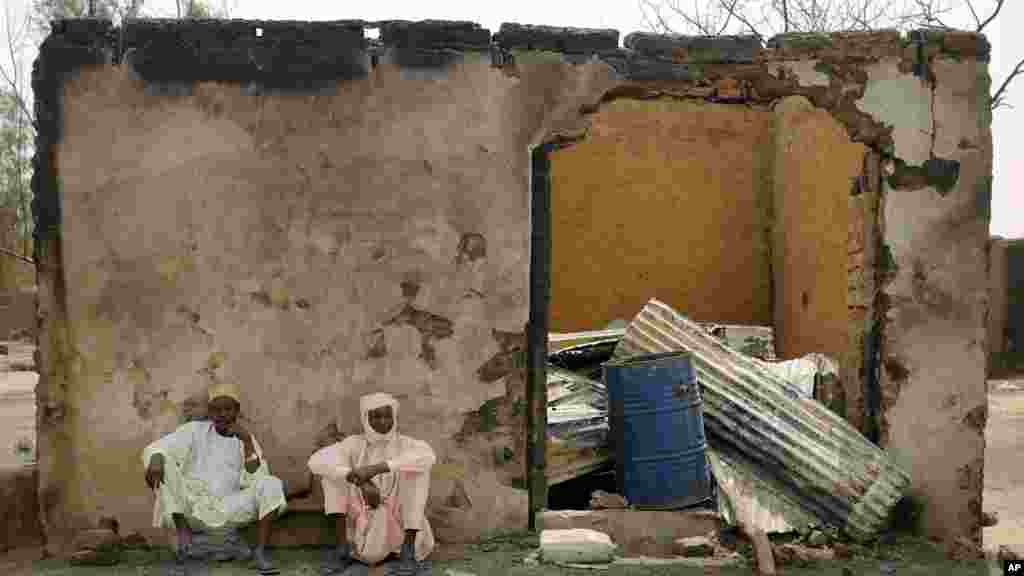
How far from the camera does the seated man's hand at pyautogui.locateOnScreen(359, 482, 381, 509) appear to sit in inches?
200

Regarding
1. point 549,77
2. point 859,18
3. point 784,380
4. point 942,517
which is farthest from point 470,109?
point 859,18

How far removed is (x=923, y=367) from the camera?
602 cm

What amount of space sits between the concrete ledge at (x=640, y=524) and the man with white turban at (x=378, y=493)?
782mm

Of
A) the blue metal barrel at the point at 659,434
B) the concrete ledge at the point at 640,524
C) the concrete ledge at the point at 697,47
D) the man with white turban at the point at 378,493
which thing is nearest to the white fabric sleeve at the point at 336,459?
the man with white turban at the point at 378,493

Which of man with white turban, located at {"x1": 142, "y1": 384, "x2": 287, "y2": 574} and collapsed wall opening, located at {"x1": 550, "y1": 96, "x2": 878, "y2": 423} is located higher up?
collapsed wall opening, located at {"x1": 550, "y1": 96, "x2": 878, "y2": 423}

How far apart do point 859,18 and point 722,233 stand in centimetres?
1079

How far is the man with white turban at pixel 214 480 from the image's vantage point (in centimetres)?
517

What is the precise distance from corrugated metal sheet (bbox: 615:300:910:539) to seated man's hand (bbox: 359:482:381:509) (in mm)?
2231

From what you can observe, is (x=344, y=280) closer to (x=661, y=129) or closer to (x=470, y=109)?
(x=470, y=109)

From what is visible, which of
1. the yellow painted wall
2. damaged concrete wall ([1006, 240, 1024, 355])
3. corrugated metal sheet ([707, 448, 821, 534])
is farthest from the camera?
damaged concrete wall ([1006, 240, 1024, 355])

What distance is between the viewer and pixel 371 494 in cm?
508

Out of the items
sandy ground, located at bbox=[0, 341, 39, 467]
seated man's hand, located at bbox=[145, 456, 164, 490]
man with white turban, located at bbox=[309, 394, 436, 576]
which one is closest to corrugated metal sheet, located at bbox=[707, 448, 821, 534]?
man with white turban, located at bbox=[309, 394, 436, 576]

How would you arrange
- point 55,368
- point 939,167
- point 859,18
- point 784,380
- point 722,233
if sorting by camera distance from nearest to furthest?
point 55,368 → point 939,167 → point 784,380 → point 722,233 → point 859,18

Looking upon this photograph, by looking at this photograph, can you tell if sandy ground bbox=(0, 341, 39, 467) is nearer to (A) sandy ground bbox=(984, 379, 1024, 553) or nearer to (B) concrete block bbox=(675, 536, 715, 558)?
(B) concrete block bbox=(675, 536, 715, 558)
